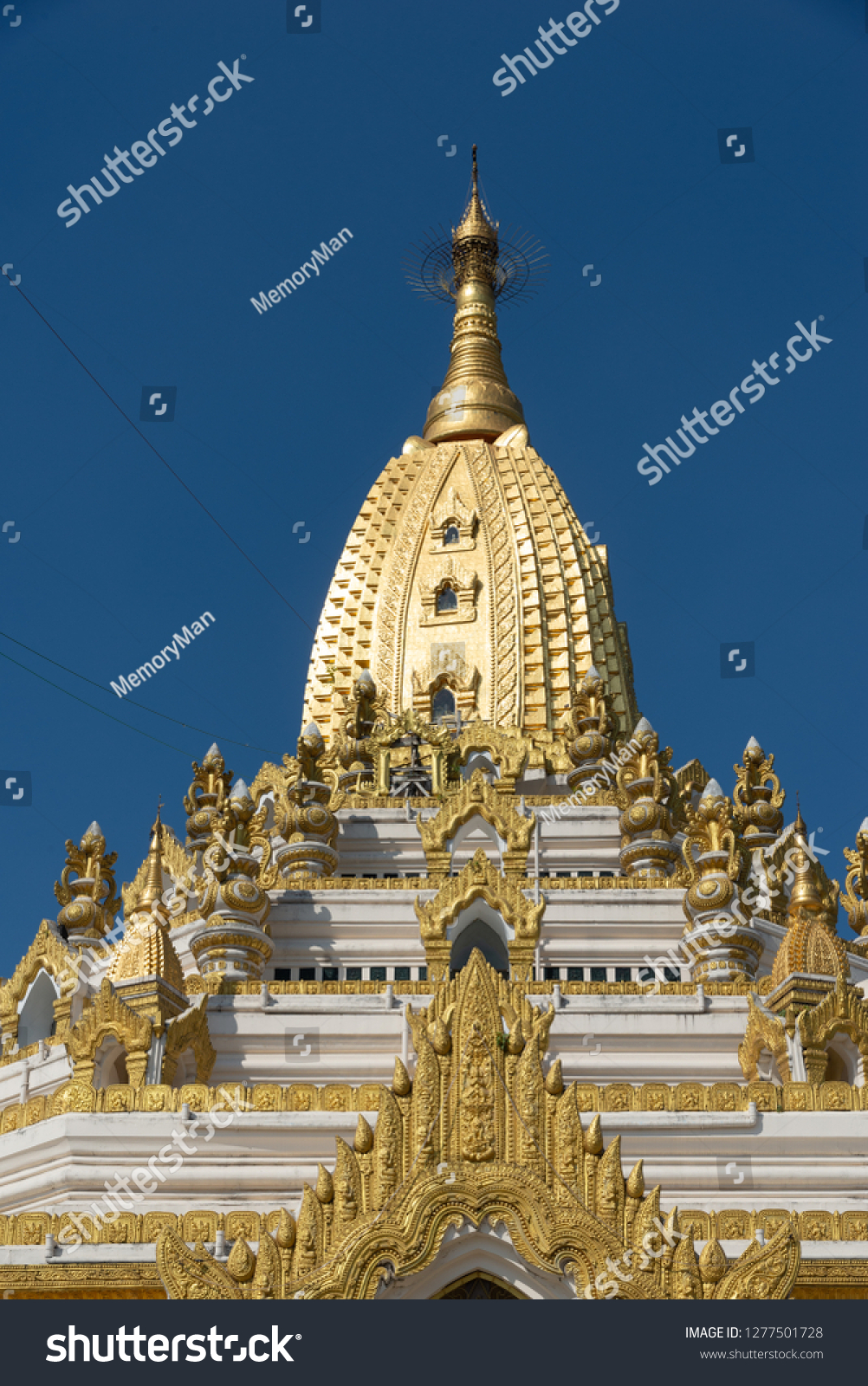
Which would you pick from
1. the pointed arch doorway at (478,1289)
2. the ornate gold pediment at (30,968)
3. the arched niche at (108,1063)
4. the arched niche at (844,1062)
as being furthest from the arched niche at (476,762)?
the pointed arch doorway at (478,1289)

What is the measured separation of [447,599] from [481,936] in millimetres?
18511

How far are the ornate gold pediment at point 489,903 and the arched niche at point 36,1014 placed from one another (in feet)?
22.6

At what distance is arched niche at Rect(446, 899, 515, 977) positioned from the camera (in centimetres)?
3012

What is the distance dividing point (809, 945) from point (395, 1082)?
10.2m

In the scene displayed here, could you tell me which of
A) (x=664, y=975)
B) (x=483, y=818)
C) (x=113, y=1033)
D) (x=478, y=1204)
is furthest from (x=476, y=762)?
(x=478, y=1204)

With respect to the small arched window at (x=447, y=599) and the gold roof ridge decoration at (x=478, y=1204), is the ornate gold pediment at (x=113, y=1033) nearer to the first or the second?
the gold roof ridge decoration at (x=478, y=1204)

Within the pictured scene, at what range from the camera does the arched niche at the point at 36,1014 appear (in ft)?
102

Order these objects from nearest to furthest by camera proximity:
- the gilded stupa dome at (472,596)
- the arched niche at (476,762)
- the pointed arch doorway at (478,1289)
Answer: the pointed arch doorway at (478,1289) → the arched niche at (476,762) → the gilded stupa dome at (472,596)

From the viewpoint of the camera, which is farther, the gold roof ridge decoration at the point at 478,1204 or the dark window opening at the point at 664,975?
the dark window opening at the point at 664,975

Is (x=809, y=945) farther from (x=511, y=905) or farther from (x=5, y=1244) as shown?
(x=5, y=1244)

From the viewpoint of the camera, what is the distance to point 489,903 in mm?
29828

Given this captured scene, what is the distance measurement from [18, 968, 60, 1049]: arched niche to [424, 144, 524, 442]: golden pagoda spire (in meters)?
27.7

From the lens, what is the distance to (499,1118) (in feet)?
59.6
